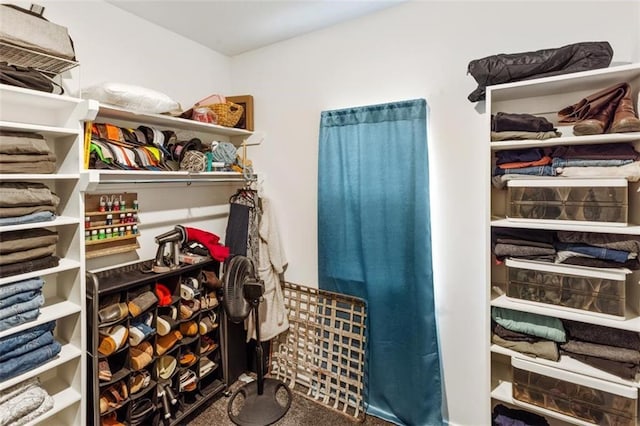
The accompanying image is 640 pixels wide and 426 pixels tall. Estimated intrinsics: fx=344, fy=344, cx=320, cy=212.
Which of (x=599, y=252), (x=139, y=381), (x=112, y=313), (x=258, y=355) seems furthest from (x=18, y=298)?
(x=599, y=252)

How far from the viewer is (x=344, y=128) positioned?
2238mm

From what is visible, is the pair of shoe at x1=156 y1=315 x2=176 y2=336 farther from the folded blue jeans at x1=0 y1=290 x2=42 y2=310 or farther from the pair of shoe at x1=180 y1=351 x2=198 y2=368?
the folded blue jeans at x1=0 y1=290 x2=42 y2=310

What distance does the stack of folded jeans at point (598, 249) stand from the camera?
139 cm

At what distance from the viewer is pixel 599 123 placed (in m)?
1.39

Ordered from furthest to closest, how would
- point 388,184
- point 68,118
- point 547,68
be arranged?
1. point 388,184
2. point 68,118
3. point 547,68

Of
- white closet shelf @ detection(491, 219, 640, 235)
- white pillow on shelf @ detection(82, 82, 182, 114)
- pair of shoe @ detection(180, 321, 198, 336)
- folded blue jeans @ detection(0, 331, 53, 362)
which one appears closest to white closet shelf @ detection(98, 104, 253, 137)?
white pillow on shelf @ detection(82, 82, 182, 114)

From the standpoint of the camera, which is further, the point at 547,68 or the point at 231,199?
the point at 231,199

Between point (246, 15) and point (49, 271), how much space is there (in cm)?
181

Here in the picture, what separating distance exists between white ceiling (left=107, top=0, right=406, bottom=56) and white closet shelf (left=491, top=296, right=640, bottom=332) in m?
1.78

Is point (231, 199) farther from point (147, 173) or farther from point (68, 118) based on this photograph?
point (68, 118)

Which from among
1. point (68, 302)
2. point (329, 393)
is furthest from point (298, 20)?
point (329, 393)

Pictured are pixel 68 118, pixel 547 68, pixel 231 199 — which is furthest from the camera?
pixel 231 199

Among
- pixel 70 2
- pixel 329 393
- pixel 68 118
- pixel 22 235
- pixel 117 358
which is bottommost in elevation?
pixel 329 393

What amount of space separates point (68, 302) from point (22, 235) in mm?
410
